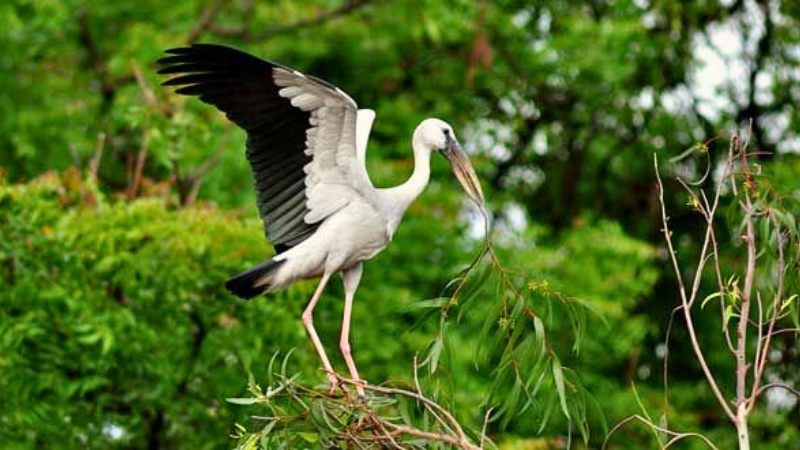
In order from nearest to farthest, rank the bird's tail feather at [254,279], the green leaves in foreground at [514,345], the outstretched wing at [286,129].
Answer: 1. the green leaves in foreground at [514,345]
2. the outstretched wing at [286,129]
3. the bird's tail feather at [254,279]

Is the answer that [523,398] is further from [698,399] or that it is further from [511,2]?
[511,2]

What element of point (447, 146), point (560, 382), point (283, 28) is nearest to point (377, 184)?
point (283, 28)

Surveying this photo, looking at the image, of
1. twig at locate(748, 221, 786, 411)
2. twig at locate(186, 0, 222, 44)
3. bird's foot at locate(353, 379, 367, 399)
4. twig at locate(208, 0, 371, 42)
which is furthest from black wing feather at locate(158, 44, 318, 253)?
twig at locate(208, 0, 371, 42)

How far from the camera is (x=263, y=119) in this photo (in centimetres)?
679

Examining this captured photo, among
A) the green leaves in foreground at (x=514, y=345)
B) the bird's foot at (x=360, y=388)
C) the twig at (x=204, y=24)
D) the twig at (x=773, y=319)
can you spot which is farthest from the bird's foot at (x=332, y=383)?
the twig at (x=204, y=24)

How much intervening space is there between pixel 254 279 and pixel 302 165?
486mm

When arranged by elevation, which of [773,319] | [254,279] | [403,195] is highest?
[773,319]

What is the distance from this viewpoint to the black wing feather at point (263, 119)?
21.9ft

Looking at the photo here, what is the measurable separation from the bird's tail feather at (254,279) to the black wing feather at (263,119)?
8.1 inches

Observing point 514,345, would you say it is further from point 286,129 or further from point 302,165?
point 286,129

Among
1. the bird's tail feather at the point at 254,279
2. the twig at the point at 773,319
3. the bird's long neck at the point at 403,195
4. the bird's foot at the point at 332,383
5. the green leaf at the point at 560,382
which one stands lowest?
the bird's tail feather at the point at 254,279

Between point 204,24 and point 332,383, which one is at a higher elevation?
point 332,383

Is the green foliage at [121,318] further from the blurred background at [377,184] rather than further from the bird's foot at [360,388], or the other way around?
the bird's foot at [360,388]

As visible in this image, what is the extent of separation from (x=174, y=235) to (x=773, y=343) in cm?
728
